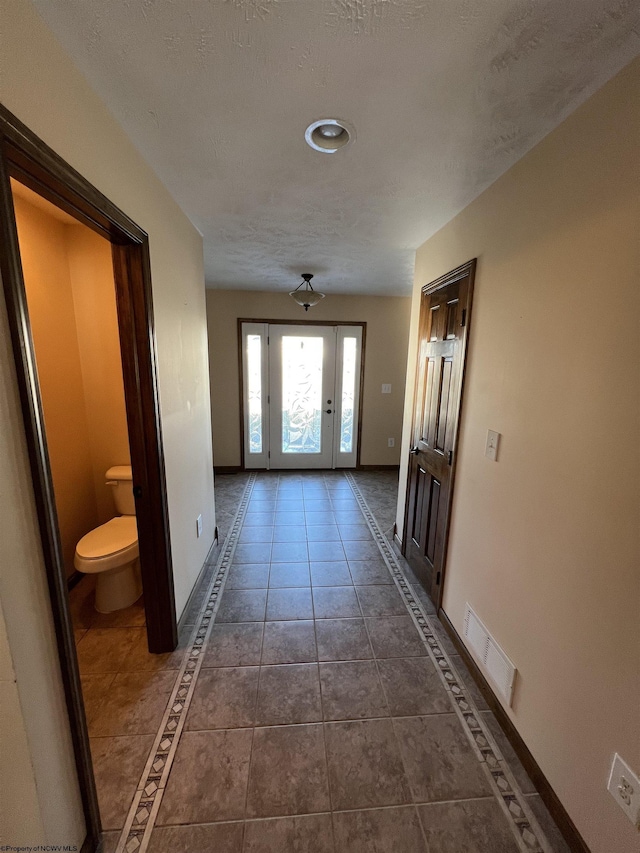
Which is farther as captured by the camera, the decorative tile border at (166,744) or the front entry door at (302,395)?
the front entry door at (302,395)

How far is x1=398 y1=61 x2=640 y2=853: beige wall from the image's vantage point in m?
0.91

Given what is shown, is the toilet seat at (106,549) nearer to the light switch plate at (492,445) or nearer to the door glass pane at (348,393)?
the light switch plate at (492,445)

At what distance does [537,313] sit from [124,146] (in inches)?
63.2

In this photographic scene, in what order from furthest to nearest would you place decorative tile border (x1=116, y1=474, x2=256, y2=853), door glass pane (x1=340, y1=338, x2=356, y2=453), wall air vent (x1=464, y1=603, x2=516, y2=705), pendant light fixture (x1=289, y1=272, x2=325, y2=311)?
door glass pane (x1=340, y1=338, x2=356, y2=453), pendant light fixture (x1=289, y1=272, x2=325, y2=311), wall air vent (x1=464, y1=603, x2=516, y2=705), decorative tile border (x1=116, y1=474, x2=256, y2=853)

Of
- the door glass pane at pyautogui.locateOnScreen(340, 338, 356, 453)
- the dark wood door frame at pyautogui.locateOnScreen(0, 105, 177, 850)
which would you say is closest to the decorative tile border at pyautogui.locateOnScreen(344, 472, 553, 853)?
the dark wood door frame at pyautogui.locateOnScreen(0, 105, 177, 850)

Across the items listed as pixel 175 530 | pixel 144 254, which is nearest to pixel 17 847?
pixel 175 530

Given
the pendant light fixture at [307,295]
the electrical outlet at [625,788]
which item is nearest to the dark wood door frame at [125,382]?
the electrical outlet at [625,788]

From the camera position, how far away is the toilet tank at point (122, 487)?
2262 mm

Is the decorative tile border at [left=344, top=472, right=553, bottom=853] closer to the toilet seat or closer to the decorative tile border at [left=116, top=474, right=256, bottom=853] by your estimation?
the decorative tile border at [left=116, top=474, right=256, bottom=853]

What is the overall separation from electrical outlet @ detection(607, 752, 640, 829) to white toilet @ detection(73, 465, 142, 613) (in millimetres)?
2183

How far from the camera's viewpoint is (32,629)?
2.61 feet

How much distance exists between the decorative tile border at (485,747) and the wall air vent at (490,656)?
17cm

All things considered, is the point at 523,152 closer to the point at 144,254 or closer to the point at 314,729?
the point at 144,254

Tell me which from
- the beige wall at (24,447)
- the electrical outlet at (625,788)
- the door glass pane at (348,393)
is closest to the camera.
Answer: the beige wall at (24,447)
